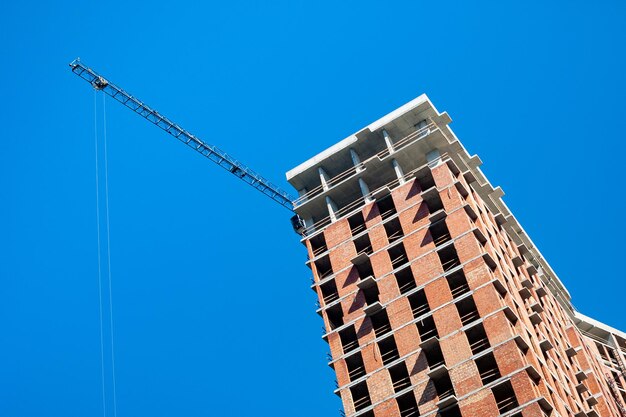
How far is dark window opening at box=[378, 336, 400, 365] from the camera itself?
81.6 meters

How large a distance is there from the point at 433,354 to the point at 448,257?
8.35m

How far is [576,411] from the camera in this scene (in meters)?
86.3

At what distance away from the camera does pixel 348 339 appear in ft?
280

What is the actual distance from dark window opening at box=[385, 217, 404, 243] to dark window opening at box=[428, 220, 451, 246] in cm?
283

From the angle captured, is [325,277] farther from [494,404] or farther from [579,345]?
[579,345]

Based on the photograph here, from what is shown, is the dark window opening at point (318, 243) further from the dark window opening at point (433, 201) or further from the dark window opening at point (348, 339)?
the dark window opening at point (433, 201)

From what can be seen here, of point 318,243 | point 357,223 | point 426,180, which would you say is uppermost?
point 426,180

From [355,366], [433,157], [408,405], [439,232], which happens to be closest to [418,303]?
[439,232]

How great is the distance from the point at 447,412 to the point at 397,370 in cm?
568

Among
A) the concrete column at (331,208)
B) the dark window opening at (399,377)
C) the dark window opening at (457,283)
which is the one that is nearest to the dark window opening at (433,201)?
the dark window opening at (457,283)

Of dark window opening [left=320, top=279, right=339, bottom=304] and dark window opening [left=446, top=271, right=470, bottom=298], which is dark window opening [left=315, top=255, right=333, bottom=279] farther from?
dark window opening [left=446, top=271, right=470, bottom=298]

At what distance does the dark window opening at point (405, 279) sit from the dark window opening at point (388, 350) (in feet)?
14.2

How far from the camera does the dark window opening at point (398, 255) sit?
8644 cm

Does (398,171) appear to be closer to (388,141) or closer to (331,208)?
(388,141)
